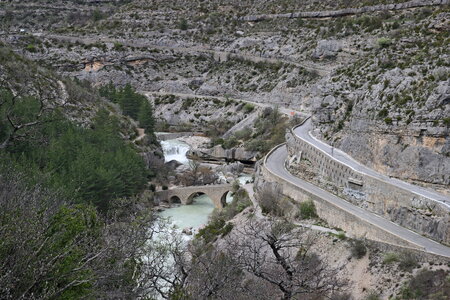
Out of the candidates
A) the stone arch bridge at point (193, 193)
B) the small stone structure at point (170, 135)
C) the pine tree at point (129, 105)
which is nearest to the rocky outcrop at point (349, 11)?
the small stone structure at point (170, 135)

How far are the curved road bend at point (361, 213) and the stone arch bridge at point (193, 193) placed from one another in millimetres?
5489

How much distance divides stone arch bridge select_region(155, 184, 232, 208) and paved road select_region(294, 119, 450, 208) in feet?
28.6

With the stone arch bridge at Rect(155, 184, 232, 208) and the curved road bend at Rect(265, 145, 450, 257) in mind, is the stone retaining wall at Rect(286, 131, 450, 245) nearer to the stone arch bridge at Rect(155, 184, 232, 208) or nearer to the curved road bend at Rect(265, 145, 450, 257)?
the curved road bend at Rect(265, 145, 450, 257)

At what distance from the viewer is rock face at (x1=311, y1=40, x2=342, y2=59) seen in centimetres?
7188

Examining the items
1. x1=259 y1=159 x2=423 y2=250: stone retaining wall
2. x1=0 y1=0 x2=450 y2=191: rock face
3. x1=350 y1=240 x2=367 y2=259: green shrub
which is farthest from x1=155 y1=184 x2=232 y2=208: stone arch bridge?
x1=350 y1=240 x2=367 y2=259: green shrub

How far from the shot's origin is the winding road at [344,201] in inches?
961

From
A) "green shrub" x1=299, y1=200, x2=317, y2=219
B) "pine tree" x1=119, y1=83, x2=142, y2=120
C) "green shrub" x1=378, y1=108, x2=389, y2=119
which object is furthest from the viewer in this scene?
"pine tree" x1=119, y1=83, x2=142, y2=120

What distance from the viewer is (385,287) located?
23.7 meters

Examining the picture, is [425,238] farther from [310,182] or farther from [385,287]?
[310,182]

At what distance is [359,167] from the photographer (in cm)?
3216

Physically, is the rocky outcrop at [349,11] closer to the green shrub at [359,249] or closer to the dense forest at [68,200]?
the dense forest at [68,200]

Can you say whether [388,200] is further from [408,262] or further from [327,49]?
[327,49]

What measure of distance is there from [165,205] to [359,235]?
23724mm

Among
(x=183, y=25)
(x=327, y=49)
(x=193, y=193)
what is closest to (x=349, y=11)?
(x=327, y=49)
